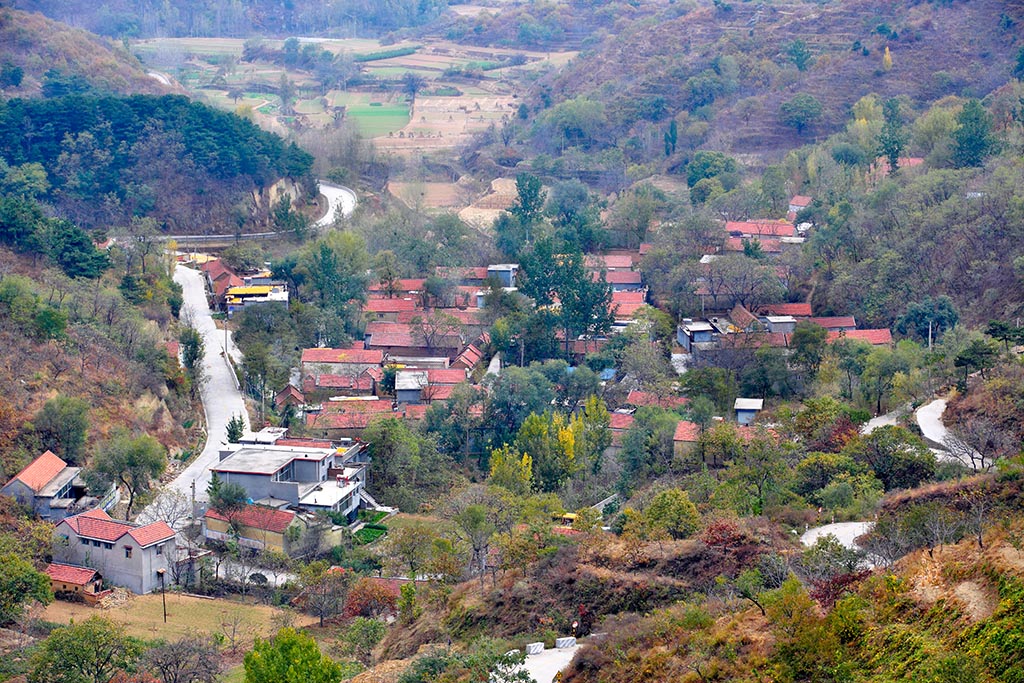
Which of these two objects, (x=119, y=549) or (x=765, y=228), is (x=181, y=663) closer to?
(x=119, y=549)

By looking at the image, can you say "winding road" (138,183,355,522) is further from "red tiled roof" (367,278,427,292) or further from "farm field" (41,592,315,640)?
"red tiled roof" (367,278,427,292)

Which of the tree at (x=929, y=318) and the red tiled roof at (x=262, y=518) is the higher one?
the tree at (x=929, y=318)

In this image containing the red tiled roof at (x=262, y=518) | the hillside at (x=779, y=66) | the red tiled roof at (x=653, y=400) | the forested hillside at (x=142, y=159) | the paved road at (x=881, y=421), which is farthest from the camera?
the hillside at (x=779, y=66)

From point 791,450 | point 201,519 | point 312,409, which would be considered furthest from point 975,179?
point 201,519

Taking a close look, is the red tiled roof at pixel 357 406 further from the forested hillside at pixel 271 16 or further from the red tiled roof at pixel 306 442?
the forested hillside at pixel 271 16

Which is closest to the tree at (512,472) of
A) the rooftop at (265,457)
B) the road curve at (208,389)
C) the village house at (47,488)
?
the rooftop at (265,457)

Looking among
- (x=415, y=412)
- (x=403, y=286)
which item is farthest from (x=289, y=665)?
(x=403, y=286)
